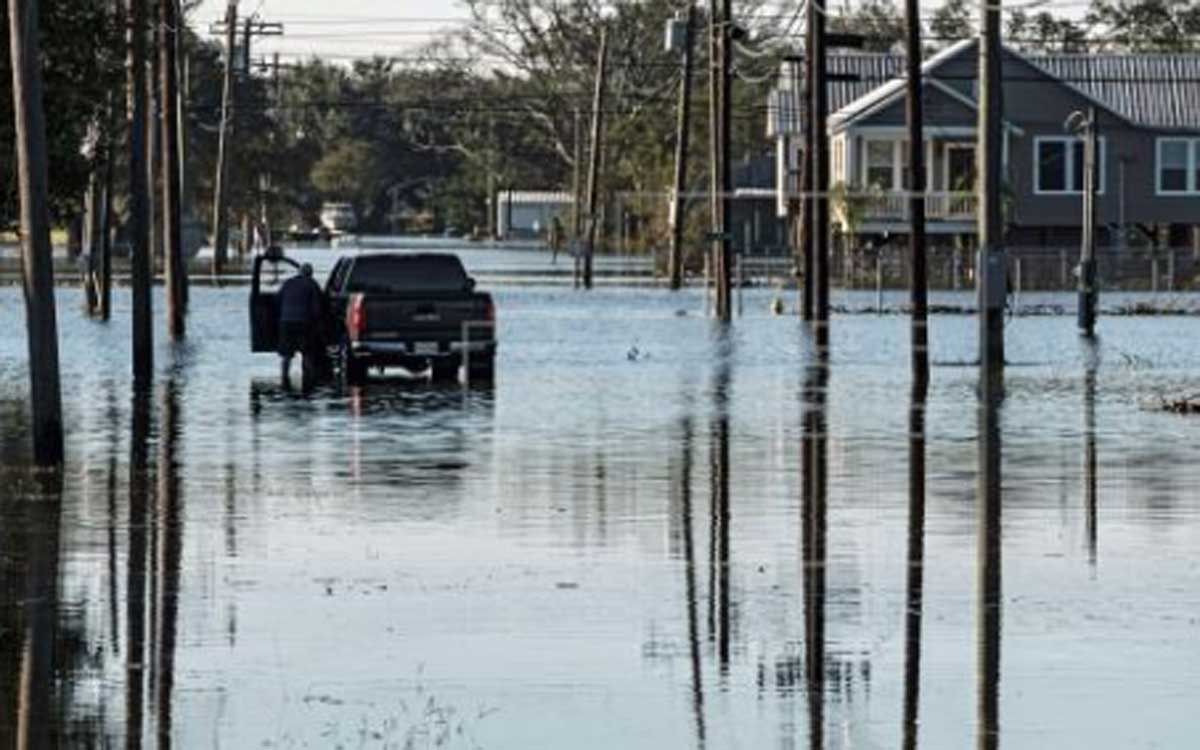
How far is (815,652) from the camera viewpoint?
1625cm

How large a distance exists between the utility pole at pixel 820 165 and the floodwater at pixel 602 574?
1753 centimetres

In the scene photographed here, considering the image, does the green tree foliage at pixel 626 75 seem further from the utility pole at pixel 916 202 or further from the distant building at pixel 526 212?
the utility pole at pixel 916 202

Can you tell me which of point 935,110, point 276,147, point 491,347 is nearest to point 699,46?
point 276,147

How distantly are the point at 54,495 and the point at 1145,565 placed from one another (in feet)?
28.7

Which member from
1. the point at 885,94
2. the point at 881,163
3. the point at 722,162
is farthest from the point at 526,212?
the point at 722,162

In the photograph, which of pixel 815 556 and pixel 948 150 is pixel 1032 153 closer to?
pixel 948 150

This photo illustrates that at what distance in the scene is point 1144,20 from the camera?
165 m

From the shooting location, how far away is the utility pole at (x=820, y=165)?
5728 cm

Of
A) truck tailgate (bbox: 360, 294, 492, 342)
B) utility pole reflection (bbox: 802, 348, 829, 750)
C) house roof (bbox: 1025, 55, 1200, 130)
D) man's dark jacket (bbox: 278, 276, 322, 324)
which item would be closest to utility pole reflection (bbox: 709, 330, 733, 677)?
utility pole reflection (bbox: 802, 348, 829, 750)

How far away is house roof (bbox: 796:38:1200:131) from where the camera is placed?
353 ft

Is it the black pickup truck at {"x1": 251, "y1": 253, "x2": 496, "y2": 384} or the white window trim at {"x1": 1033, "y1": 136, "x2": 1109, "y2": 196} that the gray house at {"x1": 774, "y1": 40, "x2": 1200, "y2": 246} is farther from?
the black pickup truck at {"x1": 251, "y1": 253, "x2": 496, "y2": 384}

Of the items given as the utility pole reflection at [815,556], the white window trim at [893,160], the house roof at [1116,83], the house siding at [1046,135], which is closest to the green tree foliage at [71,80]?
the utility pole reflection at [815,556]

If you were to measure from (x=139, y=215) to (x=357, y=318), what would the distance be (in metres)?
3.12

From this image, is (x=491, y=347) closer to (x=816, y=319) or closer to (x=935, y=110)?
(x=816, y=319)
